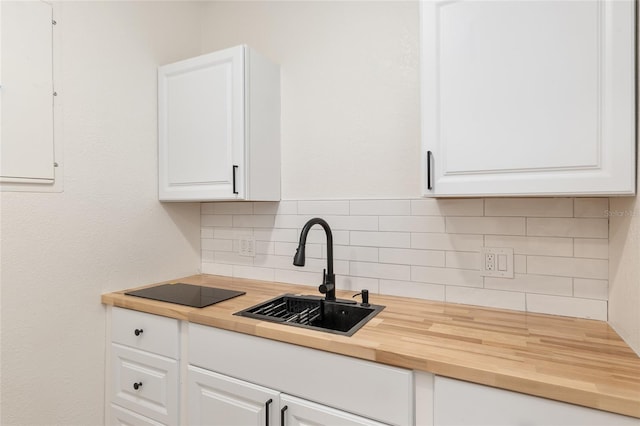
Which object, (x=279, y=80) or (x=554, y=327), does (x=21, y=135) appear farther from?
(x=554, y=327)

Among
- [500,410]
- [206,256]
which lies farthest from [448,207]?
[206,256]

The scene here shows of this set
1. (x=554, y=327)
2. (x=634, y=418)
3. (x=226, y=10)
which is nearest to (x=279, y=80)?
(x=226, y=10)

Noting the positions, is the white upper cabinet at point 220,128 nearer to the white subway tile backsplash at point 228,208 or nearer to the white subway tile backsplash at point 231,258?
the white subway tile backsplash at point 228,208

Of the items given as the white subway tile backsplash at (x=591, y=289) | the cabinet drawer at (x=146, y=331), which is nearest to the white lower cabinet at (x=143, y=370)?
the cabinet drawer at (x=146, y=331)

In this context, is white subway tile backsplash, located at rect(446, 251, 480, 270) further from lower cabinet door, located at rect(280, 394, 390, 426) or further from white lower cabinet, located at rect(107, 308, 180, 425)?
white lower cabinet, located at rect(107, 308, 180, 425)

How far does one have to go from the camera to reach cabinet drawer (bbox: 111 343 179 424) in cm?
156

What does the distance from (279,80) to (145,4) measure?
821 millimetres

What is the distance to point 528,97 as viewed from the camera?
46.4 inches

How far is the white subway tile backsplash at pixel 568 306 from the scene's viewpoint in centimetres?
136

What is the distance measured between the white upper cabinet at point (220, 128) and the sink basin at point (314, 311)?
0.54 meters

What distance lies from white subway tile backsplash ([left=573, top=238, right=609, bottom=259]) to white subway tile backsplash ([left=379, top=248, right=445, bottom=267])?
0.49m

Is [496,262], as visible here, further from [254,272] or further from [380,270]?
[254,272]

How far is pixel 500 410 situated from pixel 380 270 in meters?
0.87

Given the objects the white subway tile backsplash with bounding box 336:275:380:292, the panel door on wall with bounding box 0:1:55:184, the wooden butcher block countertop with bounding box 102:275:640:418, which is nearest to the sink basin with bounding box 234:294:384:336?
the wooden butcher block countertop with bounding box 102:275:640:418
